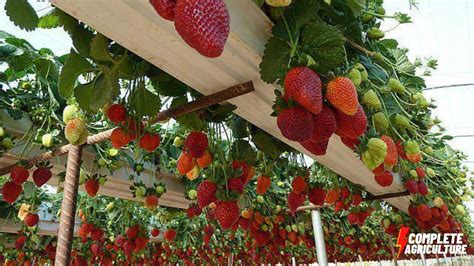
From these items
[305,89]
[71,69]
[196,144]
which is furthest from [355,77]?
[71,69]

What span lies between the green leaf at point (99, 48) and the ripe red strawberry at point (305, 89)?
511 mm

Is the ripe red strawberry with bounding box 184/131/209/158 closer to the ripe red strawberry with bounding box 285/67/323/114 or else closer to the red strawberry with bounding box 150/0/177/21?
the ripe red strawberry with bounding box 285/67/323/114

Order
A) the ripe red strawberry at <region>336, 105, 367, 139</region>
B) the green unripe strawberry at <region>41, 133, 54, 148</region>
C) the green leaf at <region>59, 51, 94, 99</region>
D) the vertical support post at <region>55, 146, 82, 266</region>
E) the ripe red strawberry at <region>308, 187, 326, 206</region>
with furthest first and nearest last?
the ripe red strawberry at <region>308, 187, 326, 206</region> → the green unripe strawberry at <region>41, 133, 54, 148</region> → the vertical support post at <region>55, 146, 82, 266</region> → the green leaf at <region>59, 51, 94, 99</region> → the ripe red strawberry at <region>336, 105, 367, 139</region>

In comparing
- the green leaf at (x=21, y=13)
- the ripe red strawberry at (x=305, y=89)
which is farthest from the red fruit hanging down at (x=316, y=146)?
the green leaf at (x=21, y=13)

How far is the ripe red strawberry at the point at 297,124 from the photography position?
73cm

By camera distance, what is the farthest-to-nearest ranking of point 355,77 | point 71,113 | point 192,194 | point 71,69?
point 192,194, point 71,113, point 71,69, point 355,77

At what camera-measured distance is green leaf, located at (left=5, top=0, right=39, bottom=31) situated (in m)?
1.02

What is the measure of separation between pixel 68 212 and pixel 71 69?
0.58 metres

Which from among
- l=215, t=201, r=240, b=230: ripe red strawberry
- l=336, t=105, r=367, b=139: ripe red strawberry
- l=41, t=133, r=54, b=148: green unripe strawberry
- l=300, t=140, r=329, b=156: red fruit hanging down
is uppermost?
l=41, t=133, r=54, b=148: green unripe strawberry

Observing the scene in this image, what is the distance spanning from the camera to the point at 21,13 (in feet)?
3.36

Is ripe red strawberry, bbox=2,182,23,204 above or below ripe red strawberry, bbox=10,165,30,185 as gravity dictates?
below

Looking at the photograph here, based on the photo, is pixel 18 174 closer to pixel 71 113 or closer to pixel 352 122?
pixel 71 113

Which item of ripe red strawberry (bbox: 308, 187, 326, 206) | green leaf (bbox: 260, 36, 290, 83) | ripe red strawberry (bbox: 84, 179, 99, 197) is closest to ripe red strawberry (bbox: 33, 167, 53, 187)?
ripe red strawberry (bbox: 84, 179, 99, 197)

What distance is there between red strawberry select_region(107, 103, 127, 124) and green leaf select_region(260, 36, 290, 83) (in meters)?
0.57
